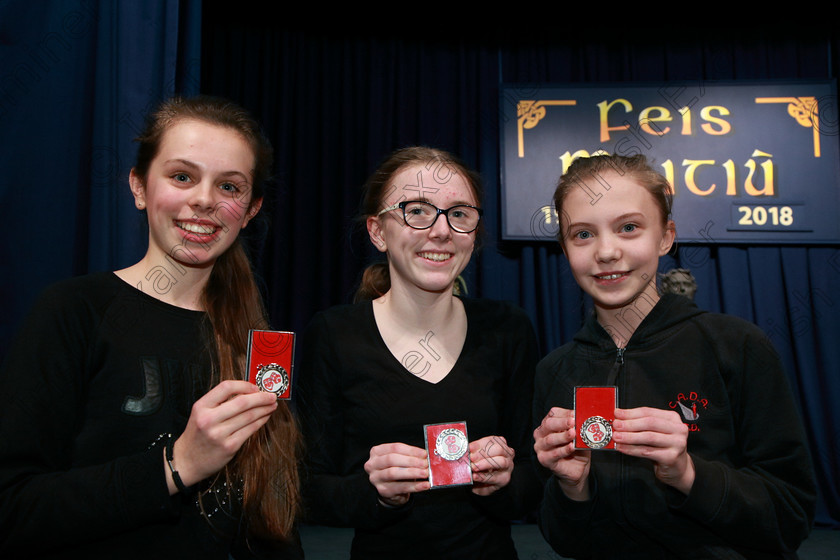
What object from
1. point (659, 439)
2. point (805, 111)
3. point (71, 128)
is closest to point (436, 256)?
point (659, 439)

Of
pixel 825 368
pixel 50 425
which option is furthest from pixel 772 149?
pixel 50 425

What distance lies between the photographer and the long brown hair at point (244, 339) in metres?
1.39

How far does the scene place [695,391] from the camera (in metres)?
1.39

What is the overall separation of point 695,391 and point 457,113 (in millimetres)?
4342

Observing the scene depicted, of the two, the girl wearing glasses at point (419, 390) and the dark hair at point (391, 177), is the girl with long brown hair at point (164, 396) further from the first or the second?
the dark hair at point (391, 177)

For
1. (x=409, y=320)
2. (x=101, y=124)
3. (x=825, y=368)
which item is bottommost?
(x=825, y=368)

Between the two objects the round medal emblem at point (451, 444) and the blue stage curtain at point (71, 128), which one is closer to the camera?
the round medal emblem at point (451, 444)

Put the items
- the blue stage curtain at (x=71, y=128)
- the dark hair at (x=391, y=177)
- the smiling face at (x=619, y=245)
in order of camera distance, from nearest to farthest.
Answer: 1. the smiling face at (x=619, y=245)
2. the dark hair at (x=391, y=177)
3. the blue stage curtain at (x=71, y=128)

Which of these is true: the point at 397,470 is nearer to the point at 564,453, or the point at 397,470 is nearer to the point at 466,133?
the point at 564,453

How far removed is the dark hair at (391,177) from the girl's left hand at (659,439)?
0.75m

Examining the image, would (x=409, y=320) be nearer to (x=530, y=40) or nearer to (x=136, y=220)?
(x=136, y=220)

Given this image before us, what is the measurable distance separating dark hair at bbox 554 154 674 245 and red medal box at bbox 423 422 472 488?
65 cm

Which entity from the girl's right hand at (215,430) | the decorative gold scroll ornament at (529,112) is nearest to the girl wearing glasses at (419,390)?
the girl's right hand at (215,430)

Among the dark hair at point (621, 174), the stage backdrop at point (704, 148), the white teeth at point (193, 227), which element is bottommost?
the white teeth at point (193, 227)
